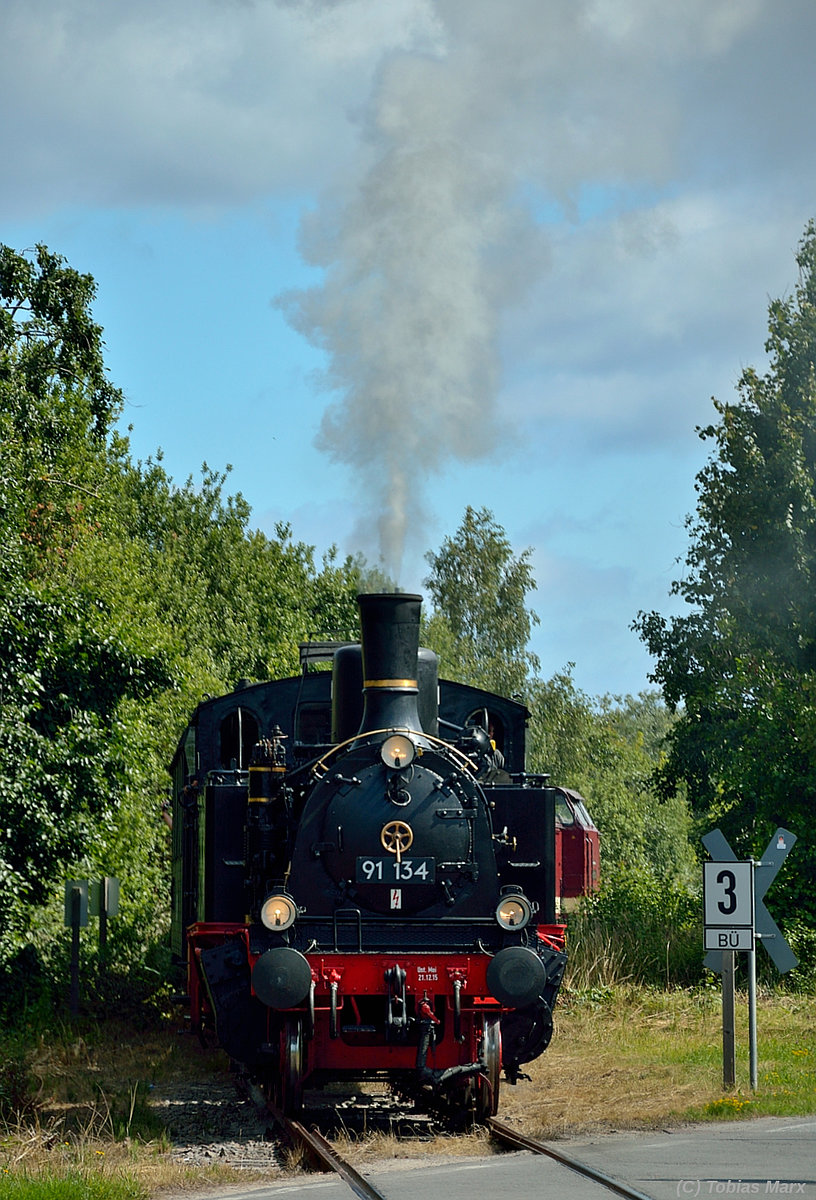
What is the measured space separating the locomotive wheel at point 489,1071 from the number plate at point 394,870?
3.27 feet

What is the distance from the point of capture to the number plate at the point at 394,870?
9.11 m

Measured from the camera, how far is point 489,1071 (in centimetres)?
890

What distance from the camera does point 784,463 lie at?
70.8 feet

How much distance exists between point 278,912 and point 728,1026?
385 cm

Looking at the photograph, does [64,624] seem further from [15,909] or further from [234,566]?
[234,566]

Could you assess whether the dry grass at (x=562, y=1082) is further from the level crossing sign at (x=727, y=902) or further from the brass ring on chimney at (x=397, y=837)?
the brass ring on chimney at (x=397, y=837)

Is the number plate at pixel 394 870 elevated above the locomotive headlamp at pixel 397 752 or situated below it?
below

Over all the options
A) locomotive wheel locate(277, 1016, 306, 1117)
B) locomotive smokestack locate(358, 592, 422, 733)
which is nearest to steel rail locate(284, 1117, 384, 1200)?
locomotive wheel locate(277, 1016, 306, 1117)

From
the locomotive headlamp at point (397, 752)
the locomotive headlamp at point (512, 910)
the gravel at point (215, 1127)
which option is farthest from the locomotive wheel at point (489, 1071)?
the locomotive headlamp at point (397, 752)

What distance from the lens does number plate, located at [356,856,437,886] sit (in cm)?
911

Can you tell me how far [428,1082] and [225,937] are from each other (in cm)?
190

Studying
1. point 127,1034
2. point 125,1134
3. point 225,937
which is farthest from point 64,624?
point 125,1134

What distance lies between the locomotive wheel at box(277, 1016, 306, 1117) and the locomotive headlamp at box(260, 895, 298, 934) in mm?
602

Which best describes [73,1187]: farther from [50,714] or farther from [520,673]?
[520,673]
